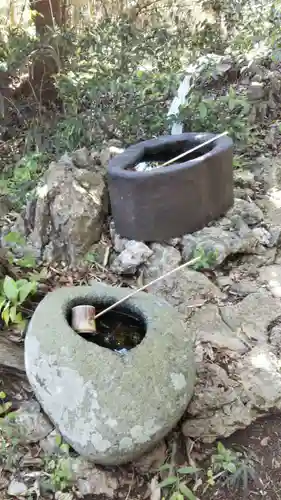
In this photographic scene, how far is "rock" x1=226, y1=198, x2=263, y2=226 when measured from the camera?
4.25 m

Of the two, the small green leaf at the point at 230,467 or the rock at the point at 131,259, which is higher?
the rock at the point at 131,259

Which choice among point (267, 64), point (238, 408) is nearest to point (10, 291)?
point (238, 408)

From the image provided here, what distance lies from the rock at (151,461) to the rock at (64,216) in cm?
158

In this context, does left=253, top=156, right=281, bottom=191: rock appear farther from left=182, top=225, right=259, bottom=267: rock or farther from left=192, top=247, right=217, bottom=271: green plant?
left=192, top=247, right=217, bottom=271: green plant

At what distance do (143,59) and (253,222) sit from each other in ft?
7.40

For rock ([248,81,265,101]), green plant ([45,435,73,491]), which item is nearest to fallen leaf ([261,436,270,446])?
green plant ([45,435,73,491])

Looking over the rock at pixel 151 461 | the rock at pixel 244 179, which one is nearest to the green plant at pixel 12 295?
the rock at pixel 151 461

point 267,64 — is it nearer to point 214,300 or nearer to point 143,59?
point 143,59

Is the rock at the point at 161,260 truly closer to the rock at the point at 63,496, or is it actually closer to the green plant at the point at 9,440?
the green plant at the point at 9,440

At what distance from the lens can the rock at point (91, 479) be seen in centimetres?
233

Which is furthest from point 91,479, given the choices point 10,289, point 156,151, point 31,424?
point 156,151

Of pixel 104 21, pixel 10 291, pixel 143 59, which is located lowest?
pixel 10 291

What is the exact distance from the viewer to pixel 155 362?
2334 millimetres

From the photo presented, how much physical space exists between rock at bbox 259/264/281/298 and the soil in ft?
3.38
